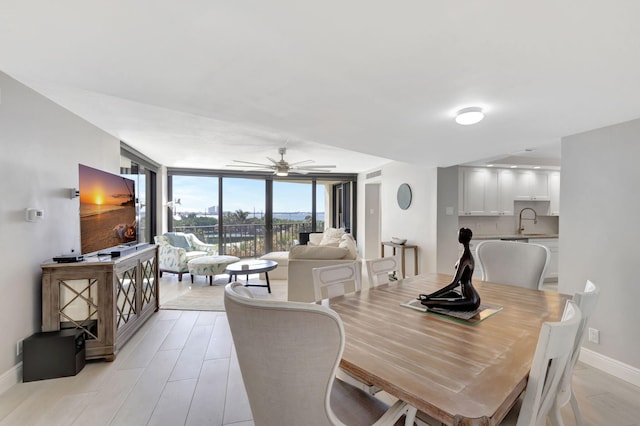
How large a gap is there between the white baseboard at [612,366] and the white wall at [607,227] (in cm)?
4

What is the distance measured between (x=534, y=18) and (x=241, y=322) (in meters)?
1.63

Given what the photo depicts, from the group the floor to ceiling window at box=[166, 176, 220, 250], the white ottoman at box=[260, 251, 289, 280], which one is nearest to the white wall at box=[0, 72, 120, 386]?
the white ottoman at box=[260, 251, 289, 280]

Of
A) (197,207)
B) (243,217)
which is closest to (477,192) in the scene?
(243,217)

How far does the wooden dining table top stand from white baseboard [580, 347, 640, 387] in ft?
3.82

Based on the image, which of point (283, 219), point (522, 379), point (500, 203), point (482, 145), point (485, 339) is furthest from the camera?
point (283, 219)

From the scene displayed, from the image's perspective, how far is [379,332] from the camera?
53.1 inches

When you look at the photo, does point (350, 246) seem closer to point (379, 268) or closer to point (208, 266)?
point (379, 268)

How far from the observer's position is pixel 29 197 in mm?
2299

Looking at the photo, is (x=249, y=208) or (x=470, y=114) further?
(x=249, y=208)

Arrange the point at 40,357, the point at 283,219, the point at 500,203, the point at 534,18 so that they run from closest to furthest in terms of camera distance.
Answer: the point at 534,18 < the point at 40,357 < the point at 500,203 < the point at 283,219

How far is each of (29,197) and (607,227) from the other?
4826mm

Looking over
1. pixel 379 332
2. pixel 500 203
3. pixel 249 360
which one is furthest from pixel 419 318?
pixel 500 203

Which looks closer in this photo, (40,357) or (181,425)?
(181,425)

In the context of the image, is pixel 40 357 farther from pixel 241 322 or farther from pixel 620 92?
pixel 620 92
